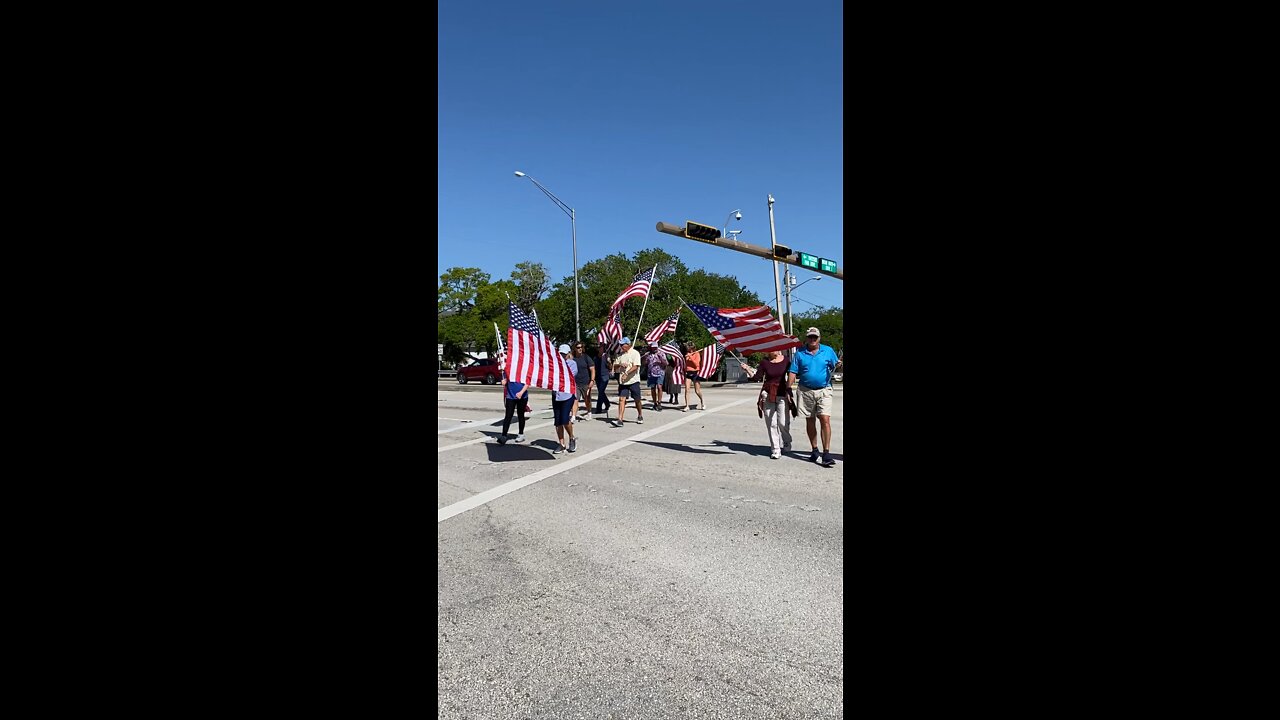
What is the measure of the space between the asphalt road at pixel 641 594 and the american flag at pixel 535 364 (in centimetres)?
132

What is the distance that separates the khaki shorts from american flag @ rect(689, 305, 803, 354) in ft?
2.24

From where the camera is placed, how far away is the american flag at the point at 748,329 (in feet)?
25.8

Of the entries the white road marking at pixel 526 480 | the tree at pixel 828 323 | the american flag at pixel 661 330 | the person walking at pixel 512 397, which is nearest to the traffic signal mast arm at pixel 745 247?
the american flag at pixel 661 330

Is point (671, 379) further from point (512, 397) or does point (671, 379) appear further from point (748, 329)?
point (748, 329)

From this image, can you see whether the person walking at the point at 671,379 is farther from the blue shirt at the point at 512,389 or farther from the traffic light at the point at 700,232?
the blue shirt at the point at 512,389

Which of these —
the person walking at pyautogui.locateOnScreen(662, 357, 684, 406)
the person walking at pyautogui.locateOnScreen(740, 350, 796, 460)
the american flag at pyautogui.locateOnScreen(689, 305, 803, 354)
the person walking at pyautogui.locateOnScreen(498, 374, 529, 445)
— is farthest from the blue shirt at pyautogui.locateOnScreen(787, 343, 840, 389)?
the person walking at pyautogui.locateOnScreen(662, 357, 684, 406)

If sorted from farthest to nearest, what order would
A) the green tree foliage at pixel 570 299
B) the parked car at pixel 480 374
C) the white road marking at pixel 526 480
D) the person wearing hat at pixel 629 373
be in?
the green tree foliage at pixel 570 299 → the parked car at pixel 480 374 → the person wearing hat at pixel 629 373 → the white road marking at pixel 526 480
